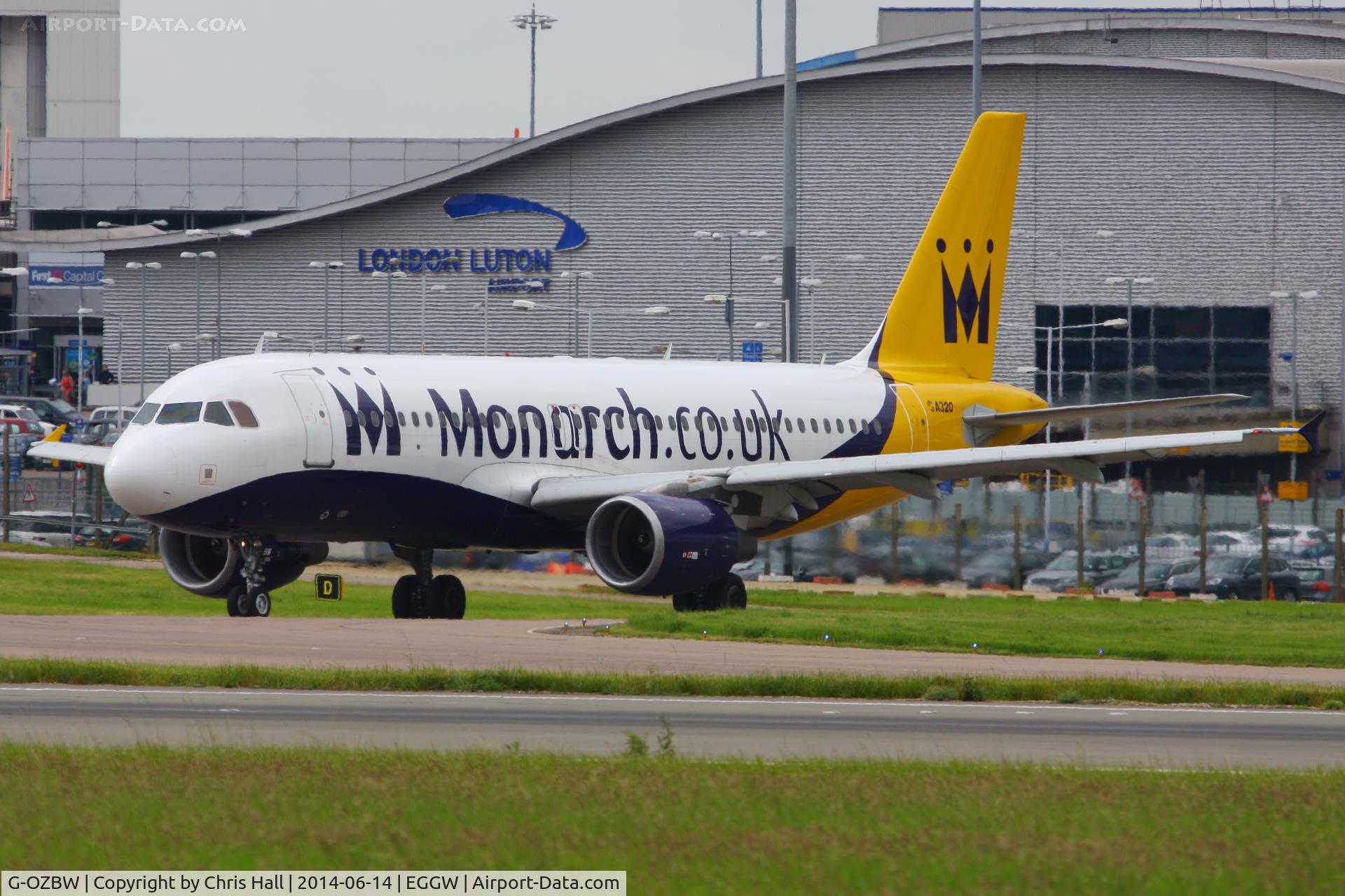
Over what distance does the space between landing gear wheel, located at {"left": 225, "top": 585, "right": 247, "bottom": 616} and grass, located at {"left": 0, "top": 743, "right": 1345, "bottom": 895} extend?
546 inches

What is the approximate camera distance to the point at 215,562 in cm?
2894

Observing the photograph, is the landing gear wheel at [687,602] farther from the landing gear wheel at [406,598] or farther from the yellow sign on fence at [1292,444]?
the yellow sign on fence at [1292,444]

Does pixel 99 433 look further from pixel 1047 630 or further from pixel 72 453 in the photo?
pixel 1047 630

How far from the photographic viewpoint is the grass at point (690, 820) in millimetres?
9172

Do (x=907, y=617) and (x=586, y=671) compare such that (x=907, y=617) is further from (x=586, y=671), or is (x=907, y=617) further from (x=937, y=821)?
(x=937, y=821)

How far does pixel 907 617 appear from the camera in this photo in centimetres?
2934

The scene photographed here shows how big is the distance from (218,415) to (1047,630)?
38.7 ft

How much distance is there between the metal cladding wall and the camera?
76.6 m

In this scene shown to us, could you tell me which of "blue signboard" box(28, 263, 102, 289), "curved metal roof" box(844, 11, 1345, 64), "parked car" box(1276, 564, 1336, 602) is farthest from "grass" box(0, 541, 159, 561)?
"blue signboard" box(28, 263, 102, 289)

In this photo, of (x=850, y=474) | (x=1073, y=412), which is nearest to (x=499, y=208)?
(x=1073, y=412)

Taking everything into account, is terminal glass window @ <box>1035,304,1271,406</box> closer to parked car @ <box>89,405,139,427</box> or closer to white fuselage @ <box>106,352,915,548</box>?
parked car @ <box>89,405,139,427</box>

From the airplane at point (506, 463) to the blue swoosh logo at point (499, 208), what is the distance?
48.1 m

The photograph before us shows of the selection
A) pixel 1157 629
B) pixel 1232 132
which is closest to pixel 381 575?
pixel 1157 629

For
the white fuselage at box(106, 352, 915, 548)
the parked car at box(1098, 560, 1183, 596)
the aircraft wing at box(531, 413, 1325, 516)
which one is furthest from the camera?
the parked car at box(1098, 560, 1183, 596)
